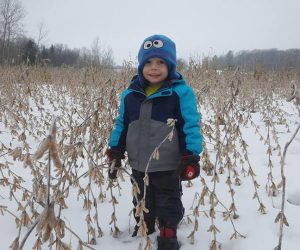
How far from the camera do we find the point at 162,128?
1971 mm

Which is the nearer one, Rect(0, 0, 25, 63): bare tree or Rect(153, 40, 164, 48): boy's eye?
Rect(153, 40, 164, 48): boy's eye

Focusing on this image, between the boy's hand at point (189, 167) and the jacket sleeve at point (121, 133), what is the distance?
488mm

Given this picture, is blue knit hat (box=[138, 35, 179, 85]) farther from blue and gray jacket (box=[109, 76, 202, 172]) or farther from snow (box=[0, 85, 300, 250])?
snow (box=[0, 85, 300, 250])

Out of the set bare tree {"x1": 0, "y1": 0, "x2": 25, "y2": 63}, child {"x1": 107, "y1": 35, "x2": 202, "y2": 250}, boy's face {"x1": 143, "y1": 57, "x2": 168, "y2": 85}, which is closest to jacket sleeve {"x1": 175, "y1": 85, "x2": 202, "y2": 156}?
child {"x1": 107, "y1": 35, "x2": 202, "y2": 250}

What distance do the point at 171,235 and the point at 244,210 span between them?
74cm

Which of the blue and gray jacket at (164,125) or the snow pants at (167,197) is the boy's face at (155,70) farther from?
the snow pants at (167,197)

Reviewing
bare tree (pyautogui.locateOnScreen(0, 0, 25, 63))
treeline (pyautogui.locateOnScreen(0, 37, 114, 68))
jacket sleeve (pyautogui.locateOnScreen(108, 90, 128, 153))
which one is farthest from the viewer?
bare tree (pyautogui.locateOnScreen(0, 0, 25, 63))

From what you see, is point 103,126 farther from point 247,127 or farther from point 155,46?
point 247,127

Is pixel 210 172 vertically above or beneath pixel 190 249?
above

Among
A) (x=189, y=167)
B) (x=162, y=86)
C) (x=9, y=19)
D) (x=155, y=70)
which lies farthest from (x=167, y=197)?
(x=9, y=19)

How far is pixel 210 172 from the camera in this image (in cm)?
324

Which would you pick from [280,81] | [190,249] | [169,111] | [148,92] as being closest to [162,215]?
[190,249]

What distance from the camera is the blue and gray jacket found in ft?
6.33

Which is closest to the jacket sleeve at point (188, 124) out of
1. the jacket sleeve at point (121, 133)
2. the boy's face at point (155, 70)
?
the boy's face at point (155, 70)
